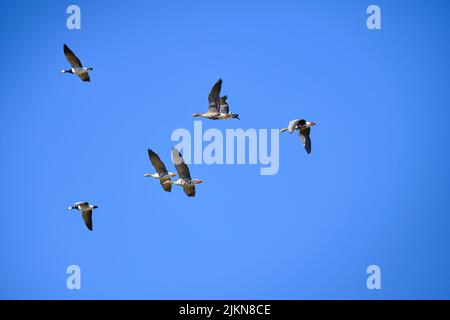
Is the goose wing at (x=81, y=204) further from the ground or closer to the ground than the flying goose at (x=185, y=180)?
closer to the ground

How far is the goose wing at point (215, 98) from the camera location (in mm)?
32975

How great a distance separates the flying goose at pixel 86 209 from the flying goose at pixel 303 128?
23.5 feet

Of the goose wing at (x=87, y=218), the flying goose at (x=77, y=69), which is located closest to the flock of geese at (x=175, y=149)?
the flying goose at (x=77, y=69)

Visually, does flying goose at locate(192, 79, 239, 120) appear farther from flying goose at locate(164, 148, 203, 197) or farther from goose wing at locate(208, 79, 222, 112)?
flying goose at locate(164, 148, 203, 197)

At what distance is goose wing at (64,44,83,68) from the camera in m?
35.4

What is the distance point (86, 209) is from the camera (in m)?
36.8

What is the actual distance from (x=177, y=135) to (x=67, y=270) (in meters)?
6.85

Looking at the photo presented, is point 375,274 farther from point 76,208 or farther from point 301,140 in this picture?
point 76,208

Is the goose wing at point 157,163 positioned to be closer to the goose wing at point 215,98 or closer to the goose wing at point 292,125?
the goose wing at point 215,98

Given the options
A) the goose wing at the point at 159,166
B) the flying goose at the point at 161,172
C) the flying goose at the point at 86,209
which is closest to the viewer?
the goose wing at the point at 159,166

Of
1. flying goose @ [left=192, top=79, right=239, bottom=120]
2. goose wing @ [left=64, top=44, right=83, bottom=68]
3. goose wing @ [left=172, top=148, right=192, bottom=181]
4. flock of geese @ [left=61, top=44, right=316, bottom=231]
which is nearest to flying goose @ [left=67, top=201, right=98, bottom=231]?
flock of geese @ [left=61, top=44, right=316, bottom=231]

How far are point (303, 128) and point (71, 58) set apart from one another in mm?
8182
